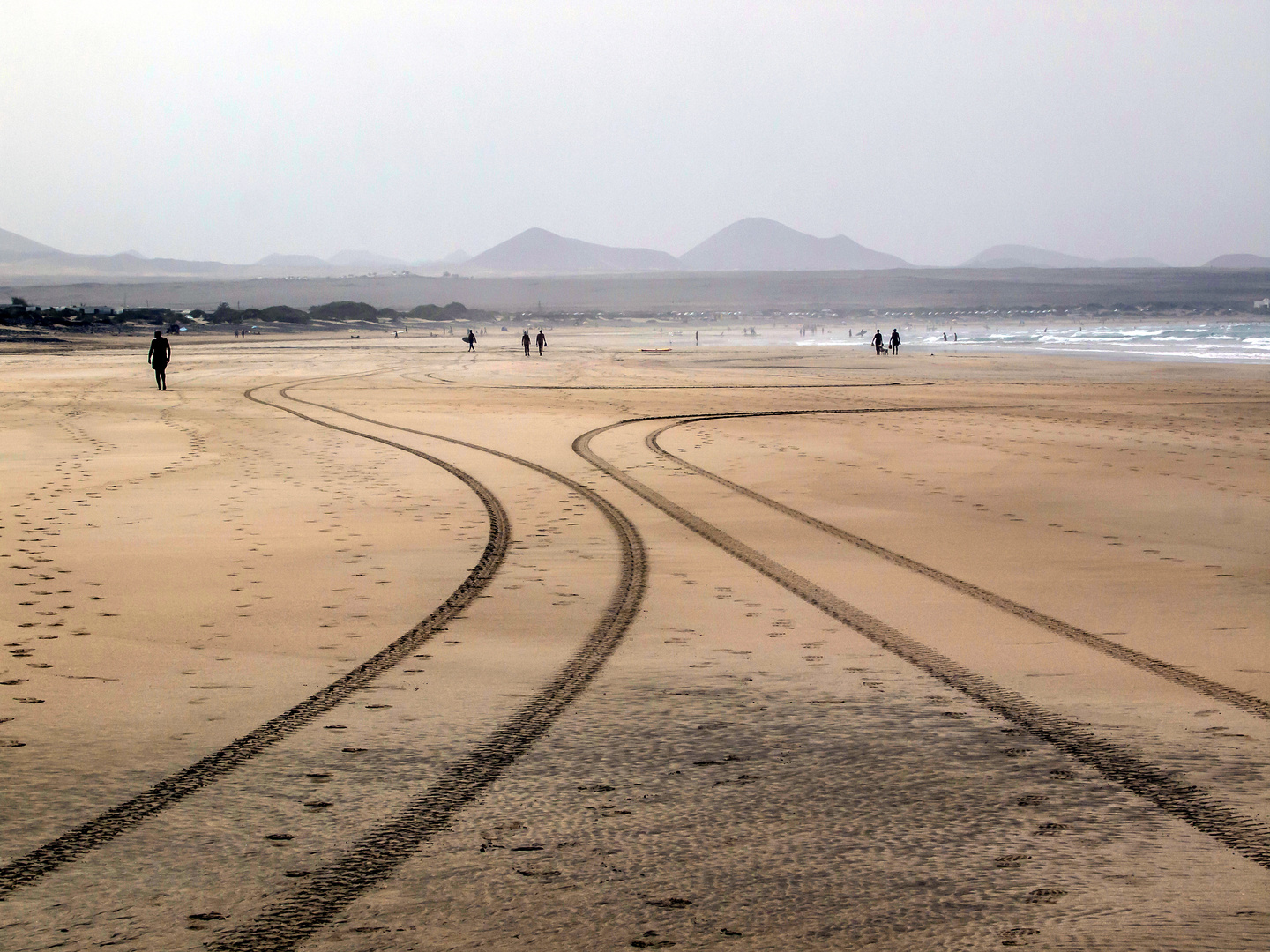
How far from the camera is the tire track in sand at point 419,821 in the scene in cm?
374

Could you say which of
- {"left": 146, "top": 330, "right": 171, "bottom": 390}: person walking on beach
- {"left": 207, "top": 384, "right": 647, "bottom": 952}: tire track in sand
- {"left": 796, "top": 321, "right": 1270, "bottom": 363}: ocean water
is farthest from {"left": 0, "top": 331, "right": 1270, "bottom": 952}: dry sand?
{"left": 796, "top": 321, "right": 1270, "bottom": 363}: ocean water

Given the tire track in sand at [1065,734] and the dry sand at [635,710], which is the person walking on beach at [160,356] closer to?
the dry sand at [635,710]

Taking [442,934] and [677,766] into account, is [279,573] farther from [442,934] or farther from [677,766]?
[442,934]

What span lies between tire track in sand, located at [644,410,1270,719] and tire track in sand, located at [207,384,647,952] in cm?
263

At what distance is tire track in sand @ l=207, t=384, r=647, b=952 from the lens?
12.3 feet

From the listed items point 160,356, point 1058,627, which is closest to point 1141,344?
point 160,356

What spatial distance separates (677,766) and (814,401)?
2332cm

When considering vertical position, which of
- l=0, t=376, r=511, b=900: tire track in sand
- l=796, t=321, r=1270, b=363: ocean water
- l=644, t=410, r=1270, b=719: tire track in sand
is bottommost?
l=644, t=410, r=1270, b=719: tire track in sand

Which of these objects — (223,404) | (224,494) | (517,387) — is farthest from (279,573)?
(517,387)

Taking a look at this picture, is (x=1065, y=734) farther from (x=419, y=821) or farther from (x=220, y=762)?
(x=220, y=762)

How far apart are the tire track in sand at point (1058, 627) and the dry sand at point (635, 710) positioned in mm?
39

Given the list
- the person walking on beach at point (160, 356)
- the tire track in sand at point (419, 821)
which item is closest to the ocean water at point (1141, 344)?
the person walking on beach at point (160, 356)

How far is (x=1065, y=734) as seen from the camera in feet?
18.3

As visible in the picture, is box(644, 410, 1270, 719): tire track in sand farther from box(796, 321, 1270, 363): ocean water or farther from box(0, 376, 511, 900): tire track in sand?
box(796, 321, 1270, 363): ocean water
